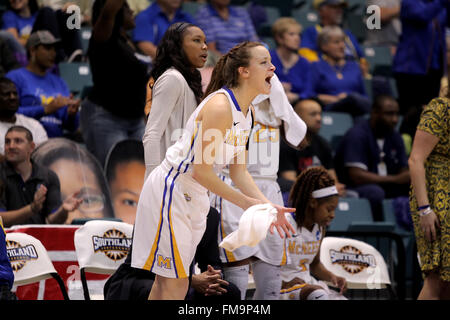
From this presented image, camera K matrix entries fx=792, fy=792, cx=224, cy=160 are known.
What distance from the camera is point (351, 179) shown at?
7.55 meters

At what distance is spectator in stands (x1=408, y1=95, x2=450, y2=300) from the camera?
4.40 meters

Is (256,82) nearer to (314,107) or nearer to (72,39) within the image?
(314,107)

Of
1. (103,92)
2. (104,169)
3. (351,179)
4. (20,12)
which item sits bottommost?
(351,179)

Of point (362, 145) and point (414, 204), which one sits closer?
point (414, 204)

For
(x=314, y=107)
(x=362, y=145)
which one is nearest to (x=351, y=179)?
(x=362, y=145)

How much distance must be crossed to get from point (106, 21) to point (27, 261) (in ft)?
6.20

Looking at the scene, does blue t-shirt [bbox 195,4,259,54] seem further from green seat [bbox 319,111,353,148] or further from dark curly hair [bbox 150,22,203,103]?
dark curly hair [bbox 150,22,203,103]

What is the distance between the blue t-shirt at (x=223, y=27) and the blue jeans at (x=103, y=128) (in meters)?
2.43

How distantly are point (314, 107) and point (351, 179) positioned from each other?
954mm

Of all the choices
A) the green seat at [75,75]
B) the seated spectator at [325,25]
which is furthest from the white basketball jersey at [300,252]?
the seated spectator at [325,25]

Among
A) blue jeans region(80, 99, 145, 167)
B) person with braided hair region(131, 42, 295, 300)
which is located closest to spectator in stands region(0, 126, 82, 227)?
blue jeans region(80, 99, 145, 167)

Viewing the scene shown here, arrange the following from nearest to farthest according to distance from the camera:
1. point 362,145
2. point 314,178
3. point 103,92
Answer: point 314,178 → point 103,92 → point 362,145

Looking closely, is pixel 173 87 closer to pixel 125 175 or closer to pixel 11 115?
pixel 125 175

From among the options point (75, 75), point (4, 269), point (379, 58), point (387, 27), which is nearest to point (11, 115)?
point (75, 75)
